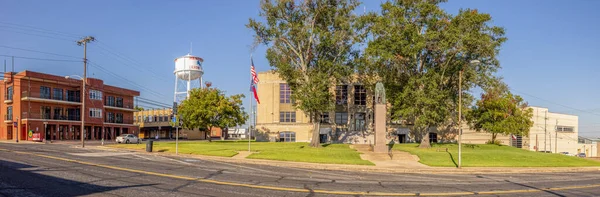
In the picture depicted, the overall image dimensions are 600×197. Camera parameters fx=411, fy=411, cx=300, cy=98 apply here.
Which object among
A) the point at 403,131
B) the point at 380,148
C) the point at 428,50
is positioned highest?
the point at 428,50

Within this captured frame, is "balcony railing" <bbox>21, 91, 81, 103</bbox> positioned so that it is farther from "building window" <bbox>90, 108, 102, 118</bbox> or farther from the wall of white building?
the wall of white building

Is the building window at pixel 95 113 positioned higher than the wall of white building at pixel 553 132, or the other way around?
the building window at pixel 95 113

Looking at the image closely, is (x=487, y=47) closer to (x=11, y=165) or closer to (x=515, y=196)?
(x=515, y=196)

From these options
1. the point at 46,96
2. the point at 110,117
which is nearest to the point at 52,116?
the point at 46,96

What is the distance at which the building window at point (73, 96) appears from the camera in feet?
223

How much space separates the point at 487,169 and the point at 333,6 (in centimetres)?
2234

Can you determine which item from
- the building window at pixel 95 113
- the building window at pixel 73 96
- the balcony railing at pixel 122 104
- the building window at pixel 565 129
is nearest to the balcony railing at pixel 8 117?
the building window at pixel 73 96

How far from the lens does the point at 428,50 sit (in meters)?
42.4

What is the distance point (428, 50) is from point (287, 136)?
1065 inches

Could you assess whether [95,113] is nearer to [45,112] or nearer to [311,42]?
[45,112]

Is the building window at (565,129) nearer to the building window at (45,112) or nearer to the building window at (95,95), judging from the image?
the building window at (95,95)

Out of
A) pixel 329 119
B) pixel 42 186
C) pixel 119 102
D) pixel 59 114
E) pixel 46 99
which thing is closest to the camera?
pixel 42 186

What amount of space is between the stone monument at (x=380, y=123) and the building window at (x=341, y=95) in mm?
26293

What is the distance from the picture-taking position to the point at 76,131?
6900cm
